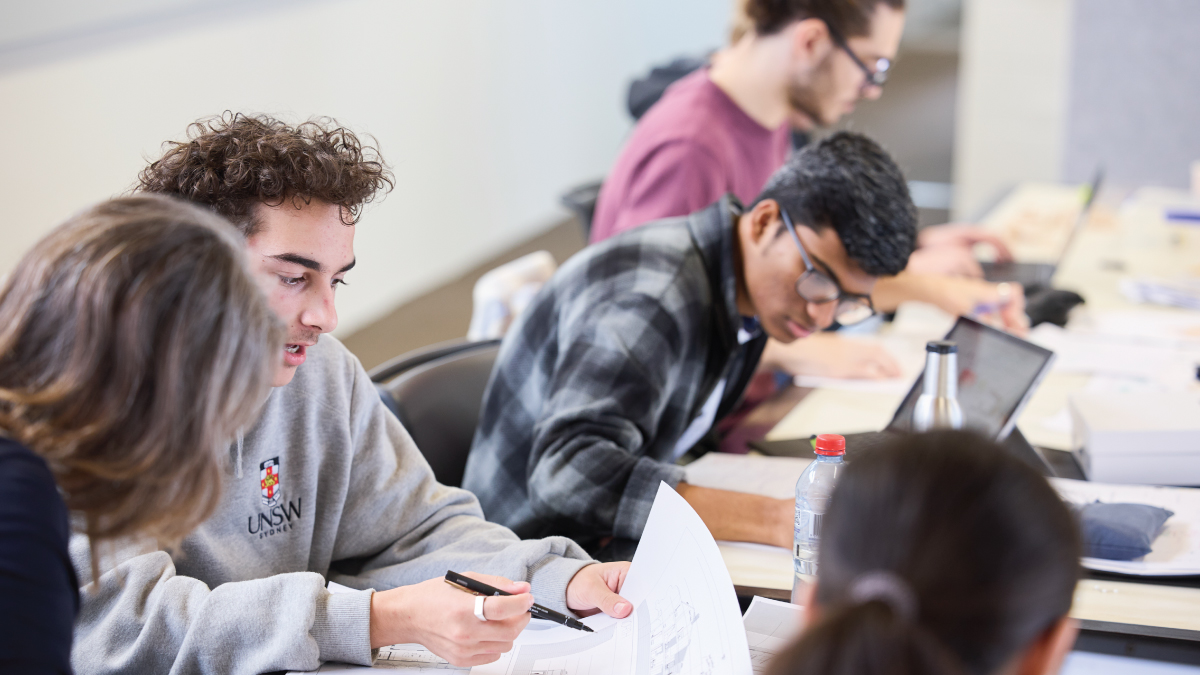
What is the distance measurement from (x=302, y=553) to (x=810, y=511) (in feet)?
2.01

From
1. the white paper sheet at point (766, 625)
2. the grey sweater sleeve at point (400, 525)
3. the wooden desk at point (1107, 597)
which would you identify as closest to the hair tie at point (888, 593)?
the wooden desk at point (1107, 597)

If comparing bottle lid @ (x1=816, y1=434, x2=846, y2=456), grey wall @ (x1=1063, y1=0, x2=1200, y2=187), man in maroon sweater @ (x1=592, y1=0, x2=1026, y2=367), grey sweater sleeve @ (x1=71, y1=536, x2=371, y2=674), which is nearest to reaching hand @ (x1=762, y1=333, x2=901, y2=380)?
man in maroon sweater @ (x1=592, y1=0, x2=1026, y2=367)

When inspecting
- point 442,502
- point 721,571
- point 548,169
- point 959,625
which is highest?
point 959,625

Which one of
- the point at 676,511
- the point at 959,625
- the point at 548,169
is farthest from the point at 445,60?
the point at 959,625

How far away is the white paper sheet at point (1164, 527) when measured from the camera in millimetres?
1192

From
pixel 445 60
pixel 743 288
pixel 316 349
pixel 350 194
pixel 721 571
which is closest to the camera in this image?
pixel 721 571

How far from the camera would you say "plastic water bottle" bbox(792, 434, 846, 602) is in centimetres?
111

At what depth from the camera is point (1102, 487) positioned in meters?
1.43

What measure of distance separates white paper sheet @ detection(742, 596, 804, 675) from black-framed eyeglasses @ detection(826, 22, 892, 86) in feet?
4.92

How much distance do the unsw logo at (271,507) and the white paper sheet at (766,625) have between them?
0.55 m

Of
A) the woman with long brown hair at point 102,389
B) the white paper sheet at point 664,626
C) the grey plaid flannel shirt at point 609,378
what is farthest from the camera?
the grey plaid flannel shirt at point 609,378

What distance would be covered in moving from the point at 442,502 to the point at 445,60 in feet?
12.8

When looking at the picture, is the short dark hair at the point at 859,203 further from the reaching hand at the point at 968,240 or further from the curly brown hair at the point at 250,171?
the reaching hand at the point at 968,240

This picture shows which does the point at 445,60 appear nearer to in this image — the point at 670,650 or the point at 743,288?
the point at 743,288
